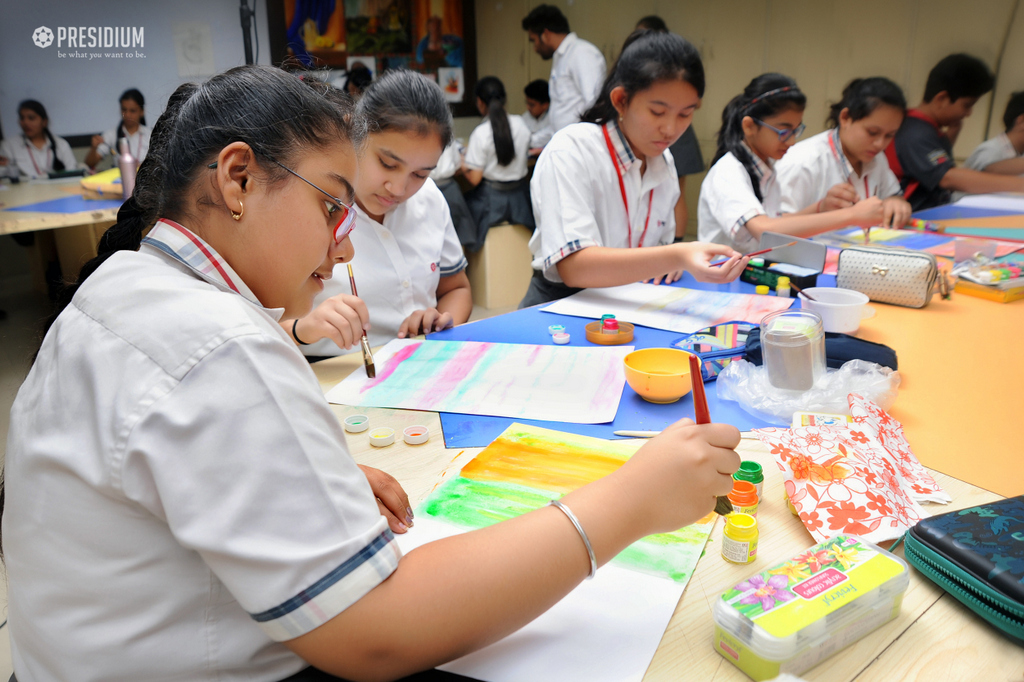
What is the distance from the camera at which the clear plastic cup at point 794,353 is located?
1229 millimetres

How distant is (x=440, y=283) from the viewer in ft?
7.03

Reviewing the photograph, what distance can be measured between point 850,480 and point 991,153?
3.68 m

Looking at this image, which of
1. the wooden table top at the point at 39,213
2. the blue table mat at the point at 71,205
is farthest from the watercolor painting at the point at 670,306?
the blue table mat at the point at 71,205

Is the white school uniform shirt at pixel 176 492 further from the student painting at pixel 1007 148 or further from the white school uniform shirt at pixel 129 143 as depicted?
the white school uniform shirt at pixel 129 143

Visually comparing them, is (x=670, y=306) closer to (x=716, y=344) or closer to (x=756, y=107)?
(x=716, y=344)

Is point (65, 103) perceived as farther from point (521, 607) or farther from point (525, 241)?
point (521, 607)

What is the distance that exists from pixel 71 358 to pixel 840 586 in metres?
0.76

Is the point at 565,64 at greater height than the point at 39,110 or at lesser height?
greater

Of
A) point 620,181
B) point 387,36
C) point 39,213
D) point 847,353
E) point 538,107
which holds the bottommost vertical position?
point 847,353

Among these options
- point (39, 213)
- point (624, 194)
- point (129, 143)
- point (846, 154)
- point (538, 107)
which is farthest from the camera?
point (538, 107)

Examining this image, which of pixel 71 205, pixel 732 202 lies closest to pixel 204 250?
pixel 732 202

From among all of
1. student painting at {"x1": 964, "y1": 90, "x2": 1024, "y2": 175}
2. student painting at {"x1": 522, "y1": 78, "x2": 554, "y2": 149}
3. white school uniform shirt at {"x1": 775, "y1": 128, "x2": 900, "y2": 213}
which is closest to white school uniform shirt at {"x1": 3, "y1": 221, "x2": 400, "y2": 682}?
white school uniform shirt at {"x1": 775, "y1": 128, "x2": 900, "y2": 213}

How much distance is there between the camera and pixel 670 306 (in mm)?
1803

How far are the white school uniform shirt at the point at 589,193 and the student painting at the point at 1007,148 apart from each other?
236 cm
